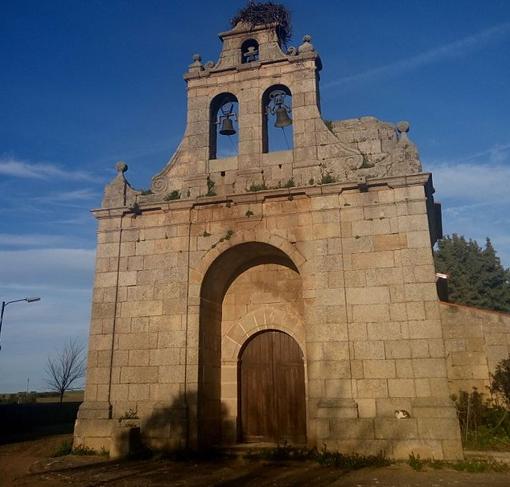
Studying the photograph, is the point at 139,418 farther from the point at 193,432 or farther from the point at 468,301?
the point at 468,301

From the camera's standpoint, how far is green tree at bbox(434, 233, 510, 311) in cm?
3039

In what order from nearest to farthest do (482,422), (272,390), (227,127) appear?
(482,422) → (272,390) → (227,127)

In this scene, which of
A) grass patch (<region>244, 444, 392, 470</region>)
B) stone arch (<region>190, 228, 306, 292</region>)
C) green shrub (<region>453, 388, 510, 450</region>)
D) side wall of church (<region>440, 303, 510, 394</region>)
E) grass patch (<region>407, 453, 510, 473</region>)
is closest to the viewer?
grass patch (<region>407, 453, 510, 473</region>)

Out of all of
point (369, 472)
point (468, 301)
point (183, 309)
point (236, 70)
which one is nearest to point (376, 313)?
point (369, 472)

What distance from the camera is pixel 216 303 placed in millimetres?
12078

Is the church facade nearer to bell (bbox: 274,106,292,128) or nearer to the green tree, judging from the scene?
bell (bbox: 274,106,292,128)

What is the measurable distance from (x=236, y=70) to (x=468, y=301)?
23785mm

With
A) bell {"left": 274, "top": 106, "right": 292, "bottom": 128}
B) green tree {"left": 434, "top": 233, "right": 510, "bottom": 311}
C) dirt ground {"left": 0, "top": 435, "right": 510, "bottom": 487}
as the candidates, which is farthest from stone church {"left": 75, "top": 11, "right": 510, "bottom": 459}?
green tree {"left": 434, "top": 233, "right": 510, "bottom": 311}

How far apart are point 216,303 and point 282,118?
191 inches

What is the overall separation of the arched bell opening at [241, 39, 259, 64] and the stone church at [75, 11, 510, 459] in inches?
6.1

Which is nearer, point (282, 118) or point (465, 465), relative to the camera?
point (465, 465)

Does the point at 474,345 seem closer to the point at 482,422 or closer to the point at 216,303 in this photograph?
the point at 482,422

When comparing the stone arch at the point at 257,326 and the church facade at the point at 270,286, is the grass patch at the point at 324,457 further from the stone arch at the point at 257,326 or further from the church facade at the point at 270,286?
the stone arch at the point at 257,326

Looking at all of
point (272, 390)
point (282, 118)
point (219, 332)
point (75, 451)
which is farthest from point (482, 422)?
point (75, 451)
